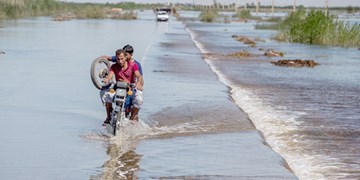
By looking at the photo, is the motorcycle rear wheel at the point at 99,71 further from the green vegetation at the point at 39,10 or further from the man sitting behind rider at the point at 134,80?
the green vegetation at the point at 39,10

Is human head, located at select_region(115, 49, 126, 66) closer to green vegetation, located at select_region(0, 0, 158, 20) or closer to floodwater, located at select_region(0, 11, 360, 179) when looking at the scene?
floodwater, located at select_region(0, 11, 360, 179)

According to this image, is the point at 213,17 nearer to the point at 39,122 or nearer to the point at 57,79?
the point at 57,79

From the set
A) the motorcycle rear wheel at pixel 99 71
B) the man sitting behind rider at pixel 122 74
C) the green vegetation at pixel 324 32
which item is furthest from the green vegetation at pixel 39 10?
the man sitting behind rider at pixel 122 74

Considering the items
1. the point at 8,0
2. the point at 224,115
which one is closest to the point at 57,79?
the point at 224,115

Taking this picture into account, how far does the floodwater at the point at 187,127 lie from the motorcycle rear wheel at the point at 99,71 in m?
0.82

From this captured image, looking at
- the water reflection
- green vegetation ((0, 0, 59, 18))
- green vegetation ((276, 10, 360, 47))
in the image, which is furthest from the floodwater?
green vegetation ((0, 0, 59, 18))

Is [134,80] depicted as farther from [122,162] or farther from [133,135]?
[122,162]

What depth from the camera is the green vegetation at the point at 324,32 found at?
48656 millimetres

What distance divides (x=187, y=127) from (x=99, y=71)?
6.92 feet

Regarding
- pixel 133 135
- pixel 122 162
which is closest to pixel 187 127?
pixel 133 135

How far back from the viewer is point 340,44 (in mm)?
48875

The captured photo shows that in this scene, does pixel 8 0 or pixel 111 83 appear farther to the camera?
pixel 8 0

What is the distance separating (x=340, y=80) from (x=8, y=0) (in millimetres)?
64748

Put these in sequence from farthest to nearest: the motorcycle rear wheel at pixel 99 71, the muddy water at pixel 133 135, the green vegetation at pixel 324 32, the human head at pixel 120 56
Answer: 1. the green vegetation at pixel 324 32
2. the motorcycle rear wheel at pixel 99 71
3. the human head at pixel 120 56
4. the muddy water at pixel 133 135
